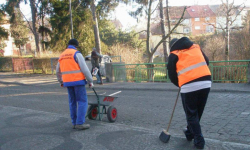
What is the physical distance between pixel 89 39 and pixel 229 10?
49.4 ft

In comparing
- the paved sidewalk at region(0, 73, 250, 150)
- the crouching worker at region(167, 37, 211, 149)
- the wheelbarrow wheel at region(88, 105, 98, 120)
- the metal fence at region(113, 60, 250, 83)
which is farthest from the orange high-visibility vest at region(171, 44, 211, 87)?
the metal fence at region(113, 60, 250, 83)

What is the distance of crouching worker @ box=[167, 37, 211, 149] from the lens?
3.49 m

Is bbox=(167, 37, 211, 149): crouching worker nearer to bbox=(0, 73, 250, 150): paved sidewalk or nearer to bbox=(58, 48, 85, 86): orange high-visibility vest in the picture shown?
bbox=(0, 73, 250, 150): paved sidewalk

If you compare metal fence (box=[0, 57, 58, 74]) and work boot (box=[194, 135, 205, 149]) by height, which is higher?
metal fence (box=[0, 57, 58, 74])

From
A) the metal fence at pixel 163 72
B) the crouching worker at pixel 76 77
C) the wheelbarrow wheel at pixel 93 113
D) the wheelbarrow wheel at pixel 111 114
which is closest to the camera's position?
the crouching worker at pixel 76 77

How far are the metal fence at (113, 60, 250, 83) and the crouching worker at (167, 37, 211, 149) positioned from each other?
7.91 metres

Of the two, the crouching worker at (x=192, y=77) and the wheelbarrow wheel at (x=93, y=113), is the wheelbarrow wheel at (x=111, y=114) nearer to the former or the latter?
the wheelbarrow wheel at (x=93, y=113)

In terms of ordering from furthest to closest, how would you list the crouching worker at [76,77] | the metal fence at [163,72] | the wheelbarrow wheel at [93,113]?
the metal fence at [163,72] → the wheelbarrow wheel at [93,113] → the crouching worker at [76,77]

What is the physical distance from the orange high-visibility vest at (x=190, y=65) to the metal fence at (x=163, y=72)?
311 inches

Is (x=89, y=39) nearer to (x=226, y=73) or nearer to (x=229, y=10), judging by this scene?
(x=229, y=10)

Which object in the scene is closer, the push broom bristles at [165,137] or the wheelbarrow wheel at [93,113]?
the push broom bristles at [165,137]

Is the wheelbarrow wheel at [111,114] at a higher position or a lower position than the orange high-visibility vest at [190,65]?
lower

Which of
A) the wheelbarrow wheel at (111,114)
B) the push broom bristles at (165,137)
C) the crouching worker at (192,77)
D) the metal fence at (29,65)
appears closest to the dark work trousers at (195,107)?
the crouching worker at (192,77)

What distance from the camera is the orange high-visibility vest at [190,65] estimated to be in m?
3.49
